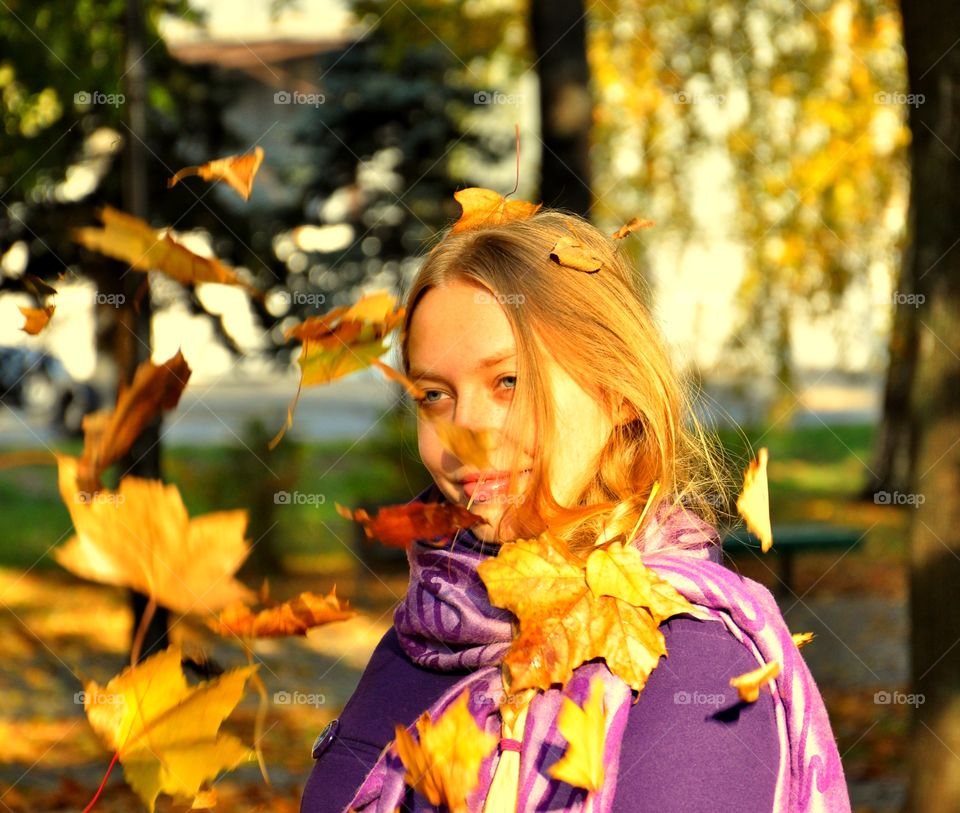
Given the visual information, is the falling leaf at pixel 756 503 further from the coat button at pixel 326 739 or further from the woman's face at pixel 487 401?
the coat button at pixel 326 739

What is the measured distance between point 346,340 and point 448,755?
0.46 metres

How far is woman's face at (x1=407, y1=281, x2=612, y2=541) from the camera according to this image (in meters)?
1.36

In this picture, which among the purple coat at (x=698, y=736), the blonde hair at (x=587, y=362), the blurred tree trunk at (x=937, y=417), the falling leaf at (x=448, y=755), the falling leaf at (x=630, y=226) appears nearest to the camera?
the purple coat at (x=698, y=736)

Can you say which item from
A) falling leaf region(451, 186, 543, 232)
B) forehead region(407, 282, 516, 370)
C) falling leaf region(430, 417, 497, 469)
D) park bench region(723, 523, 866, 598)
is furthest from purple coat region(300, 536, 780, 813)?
park bench region(723, 523, 866, 598)

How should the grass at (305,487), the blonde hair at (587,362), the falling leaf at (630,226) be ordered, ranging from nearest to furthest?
the blonde hair at (587,362)
the falling leaf at (630,226)
the grass at (305,487)

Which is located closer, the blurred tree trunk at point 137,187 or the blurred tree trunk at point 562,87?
the blurred tree trunk at point 137,187

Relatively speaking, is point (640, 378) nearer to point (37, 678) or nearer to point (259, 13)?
point (37, 678)

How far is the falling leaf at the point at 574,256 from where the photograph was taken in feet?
4.71

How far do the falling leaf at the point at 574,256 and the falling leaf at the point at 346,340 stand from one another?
7.9 inches

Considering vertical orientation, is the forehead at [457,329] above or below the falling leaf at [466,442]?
above

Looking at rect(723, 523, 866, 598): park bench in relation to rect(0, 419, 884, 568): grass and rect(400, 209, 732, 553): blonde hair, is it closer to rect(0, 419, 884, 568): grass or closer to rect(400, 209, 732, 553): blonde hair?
rect(0, 419, 884, 568): grass

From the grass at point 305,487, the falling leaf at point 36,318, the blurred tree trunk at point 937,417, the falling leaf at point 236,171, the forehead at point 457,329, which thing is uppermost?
the falling leaf at point 236,171

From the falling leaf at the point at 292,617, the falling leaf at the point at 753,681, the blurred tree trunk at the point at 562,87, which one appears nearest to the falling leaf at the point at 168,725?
the falling leaf at the point at 292,617

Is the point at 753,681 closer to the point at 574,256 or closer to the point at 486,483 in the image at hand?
the point at 486,483
